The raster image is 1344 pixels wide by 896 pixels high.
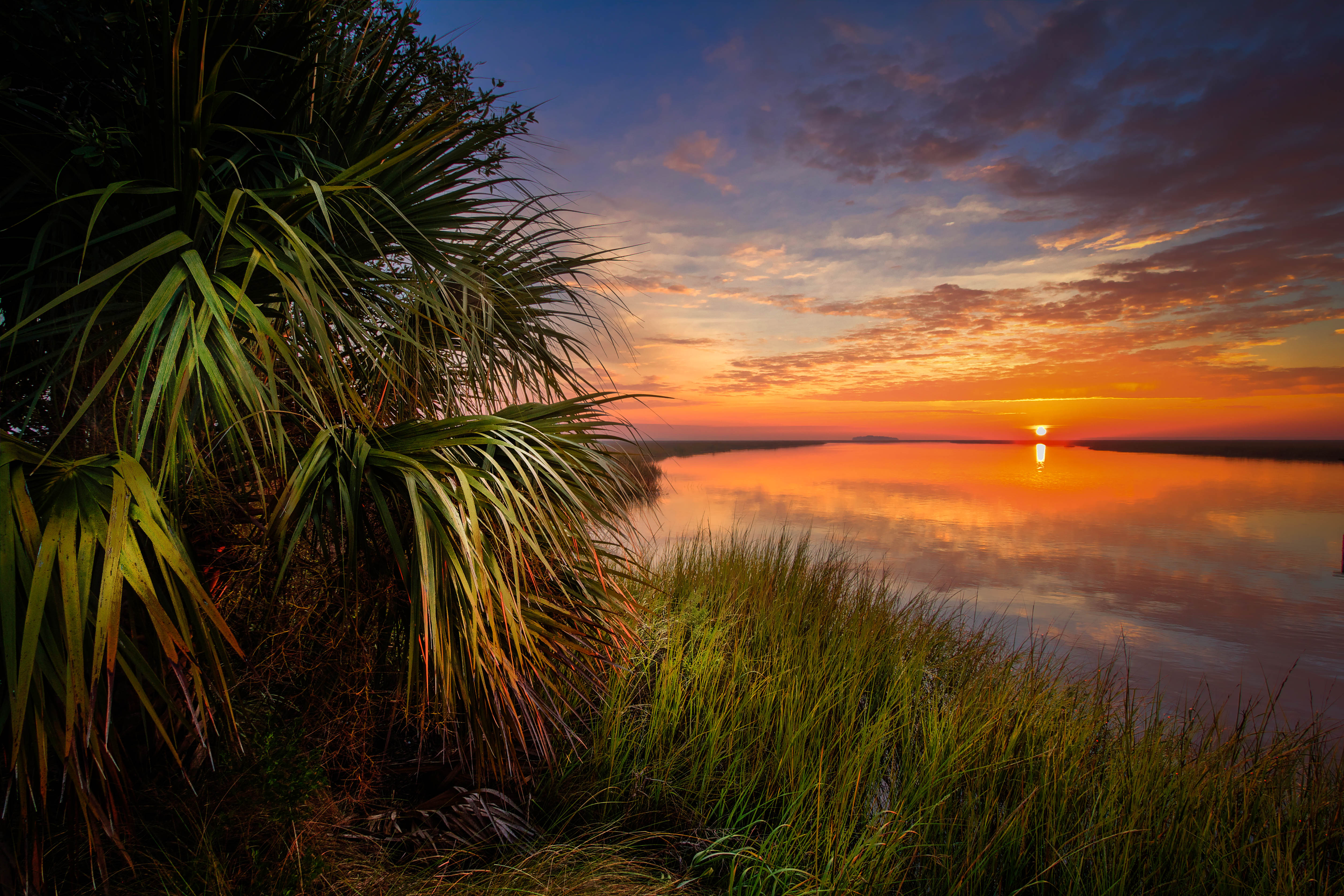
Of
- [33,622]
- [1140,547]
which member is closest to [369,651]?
[33,622]

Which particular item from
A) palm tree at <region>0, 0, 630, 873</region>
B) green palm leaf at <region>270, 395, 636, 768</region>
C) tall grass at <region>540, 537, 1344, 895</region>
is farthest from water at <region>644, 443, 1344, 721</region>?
palm tree at <region>0, 0, 630, 873</region>

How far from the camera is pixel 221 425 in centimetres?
204

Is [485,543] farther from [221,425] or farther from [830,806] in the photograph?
[830,806]

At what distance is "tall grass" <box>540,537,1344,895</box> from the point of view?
2.05 metres

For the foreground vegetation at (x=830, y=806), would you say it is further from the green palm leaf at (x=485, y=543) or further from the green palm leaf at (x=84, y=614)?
the green palm leaf at (x=84, y=614)

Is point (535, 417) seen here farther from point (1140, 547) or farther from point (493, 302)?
point (1140, 547)

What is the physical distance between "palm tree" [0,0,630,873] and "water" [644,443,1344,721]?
5.58ft

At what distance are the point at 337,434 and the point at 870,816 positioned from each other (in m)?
2.45

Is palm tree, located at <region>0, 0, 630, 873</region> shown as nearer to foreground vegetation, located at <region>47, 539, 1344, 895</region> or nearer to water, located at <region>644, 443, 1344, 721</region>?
foreground vegetation, located at <region>47, 539, 1344, 895</region>

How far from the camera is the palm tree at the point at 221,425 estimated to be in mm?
1229

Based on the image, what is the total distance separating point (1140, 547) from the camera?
36.8 ft

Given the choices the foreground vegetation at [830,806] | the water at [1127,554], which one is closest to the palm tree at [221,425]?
the foreground vegetation at [830,806]

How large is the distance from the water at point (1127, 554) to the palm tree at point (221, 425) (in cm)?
170

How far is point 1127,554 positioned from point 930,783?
11.1 m
